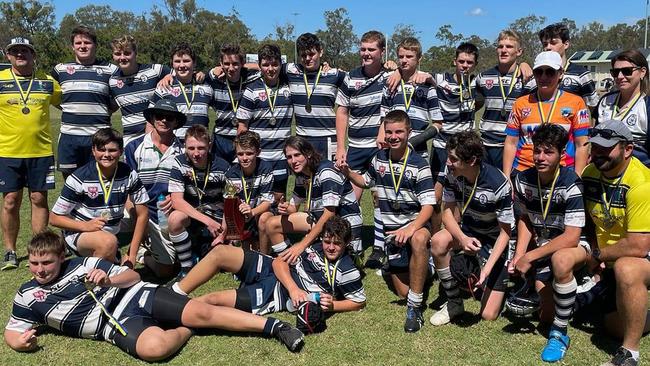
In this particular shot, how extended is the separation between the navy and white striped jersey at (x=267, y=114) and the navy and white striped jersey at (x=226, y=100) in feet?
0.67

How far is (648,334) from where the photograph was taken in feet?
13.7

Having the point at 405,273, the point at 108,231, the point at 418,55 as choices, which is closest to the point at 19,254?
the point at 108,231

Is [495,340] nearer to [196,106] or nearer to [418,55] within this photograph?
[418,55]

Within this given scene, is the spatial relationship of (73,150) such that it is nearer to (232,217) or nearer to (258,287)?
(232,217)

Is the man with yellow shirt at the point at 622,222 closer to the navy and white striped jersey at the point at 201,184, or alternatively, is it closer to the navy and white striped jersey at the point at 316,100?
the navy and white striped jersey at the point at 316,100

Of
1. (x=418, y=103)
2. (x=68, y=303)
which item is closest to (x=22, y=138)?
(x=68, y=303)

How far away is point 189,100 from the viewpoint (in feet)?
20.3

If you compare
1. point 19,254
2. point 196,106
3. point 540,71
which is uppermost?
point 540,71

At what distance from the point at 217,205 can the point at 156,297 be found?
4.89ft

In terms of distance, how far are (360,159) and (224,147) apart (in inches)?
62.8

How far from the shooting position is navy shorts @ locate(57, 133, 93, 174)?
625 centimetres

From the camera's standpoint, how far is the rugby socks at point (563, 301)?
12.8 ft

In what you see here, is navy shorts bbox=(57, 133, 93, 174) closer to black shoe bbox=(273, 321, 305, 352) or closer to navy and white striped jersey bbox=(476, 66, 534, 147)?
black shoe bbox=(273, 321, 305, 352)

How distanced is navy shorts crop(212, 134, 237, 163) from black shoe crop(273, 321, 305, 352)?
8.99ft
